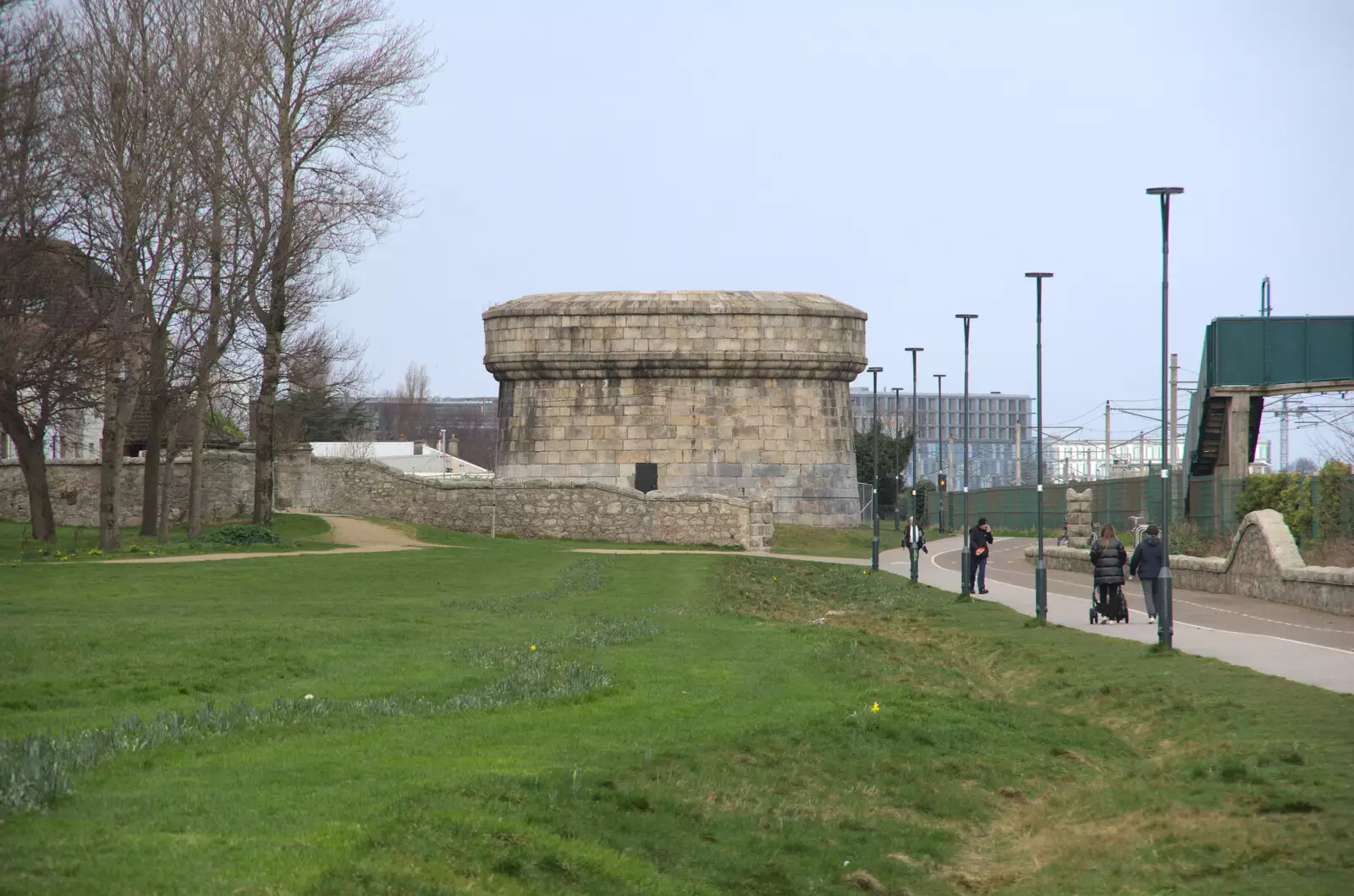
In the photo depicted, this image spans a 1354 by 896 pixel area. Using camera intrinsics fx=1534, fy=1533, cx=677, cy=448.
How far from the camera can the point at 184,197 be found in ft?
120

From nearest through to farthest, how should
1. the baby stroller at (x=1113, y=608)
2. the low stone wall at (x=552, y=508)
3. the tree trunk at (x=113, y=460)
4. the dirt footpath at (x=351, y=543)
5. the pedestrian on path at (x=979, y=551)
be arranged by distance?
the baby stroller at (x=1113, y=608), the pedestrian on path at (x=979, y=551), the dirt footpath at (x=351, y=543), the tree trunk at (x=113, y=460), the low stone wall at (x=552, y=508)

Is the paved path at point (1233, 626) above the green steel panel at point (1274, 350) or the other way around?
the other way around

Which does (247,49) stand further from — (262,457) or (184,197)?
(262,457)

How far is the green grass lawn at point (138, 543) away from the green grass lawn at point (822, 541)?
46.5 ft

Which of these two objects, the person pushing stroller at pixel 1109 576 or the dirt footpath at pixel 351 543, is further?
the dirt footpath at pixel 351 543

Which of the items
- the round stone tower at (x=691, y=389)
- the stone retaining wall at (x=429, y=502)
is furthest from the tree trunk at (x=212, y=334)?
the round stone tower at (x=691, y=389)

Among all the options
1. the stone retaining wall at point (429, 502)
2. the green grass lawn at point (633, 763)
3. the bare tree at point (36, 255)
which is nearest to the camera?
the green grass lawn at point (633, 763)

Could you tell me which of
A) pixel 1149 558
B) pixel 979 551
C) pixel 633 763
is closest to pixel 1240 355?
pixel 979 551

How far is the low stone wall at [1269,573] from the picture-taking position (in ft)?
80.7

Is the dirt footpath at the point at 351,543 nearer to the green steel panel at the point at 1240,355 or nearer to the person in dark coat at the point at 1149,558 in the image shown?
the person in dark coat at the point at 1149,558

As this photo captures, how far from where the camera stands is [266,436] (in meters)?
43.6

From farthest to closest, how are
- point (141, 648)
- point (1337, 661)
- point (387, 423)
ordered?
point (387, 423)
point (1337, 661)
point (141, 648)

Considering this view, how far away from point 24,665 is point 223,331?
98.8 ft

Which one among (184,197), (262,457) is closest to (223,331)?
(262,457)
